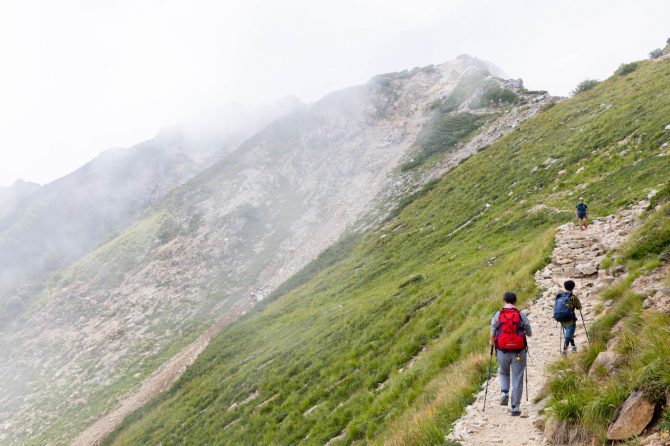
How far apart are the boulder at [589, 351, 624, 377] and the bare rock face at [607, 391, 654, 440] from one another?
146cm

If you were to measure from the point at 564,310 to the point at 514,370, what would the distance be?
2.32 meters

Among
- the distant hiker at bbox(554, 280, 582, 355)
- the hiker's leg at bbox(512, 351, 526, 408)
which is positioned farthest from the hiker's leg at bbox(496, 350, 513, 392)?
the distant hiker at bbox(554, 280, 582, 355)

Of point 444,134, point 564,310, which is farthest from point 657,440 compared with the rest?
point 444,134

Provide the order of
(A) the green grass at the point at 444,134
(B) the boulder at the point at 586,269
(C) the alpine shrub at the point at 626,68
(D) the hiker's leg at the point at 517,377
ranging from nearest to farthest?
(D) the hiker's leg at the point at 517,377, (B) the boulder at the point at 586,269, (C) the alpine shrub at the point at 626,68, (A) the green grass at the point at 444,134

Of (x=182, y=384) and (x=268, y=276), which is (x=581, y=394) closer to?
(x=182, y=384)

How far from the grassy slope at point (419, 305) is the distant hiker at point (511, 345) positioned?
1.41 meters

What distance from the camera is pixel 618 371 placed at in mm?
6980

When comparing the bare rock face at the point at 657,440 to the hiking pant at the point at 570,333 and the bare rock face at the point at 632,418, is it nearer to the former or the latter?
the bare rock face at the point at 632,418

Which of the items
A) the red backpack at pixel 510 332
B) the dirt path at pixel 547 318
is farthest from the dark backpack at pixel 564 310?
the red backpack at pixel 510 332

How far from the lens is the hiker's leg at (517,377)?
27.3ft

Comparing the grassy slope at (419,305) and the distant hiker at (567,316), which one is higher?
the distant hiker at (567,316)

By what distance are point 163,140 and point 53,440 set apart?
122m

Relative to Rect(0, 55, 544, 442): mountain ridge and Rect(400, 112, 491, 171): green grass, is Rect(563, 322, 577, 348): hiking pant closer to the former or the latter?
Rect(0, 55, 544, 442): mountain ridge

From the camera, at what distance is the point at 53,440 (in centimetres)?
3616
